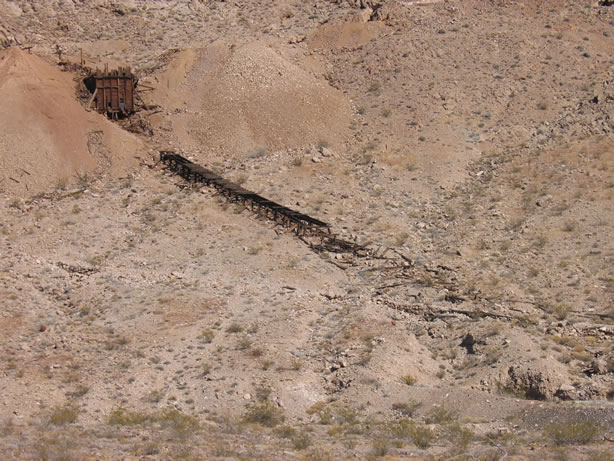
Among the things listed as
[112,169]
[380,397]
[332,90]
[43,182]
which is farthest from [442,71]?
[380,397]

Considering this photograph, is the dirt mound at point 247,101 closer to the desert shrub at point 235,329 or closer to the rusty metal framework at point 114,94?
the rusty metal framework at point 114,94

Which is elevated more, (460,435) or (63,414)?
(460,435)

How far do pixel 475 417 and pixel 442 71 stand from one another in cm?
Result: 1837

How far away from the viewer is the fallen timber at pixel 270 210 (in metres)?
22.3

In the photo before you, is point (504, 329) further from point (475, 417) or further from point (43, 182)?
point (43, 182)

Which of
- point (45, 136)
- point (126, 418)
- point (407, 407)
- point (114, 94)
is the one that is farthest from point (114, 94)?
point (407, 407)

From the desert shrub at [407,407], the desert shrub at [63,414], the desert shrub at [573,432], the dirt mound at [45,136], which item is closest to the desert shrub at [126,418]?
the desert shrub at [63,414]

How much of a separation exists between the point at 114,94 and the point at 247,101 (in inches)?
180

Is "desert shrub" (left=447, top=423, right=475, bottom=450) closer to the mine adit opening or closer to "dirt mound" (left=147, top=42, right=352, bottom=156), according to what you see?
"dirt mound" (left=147, top=42, right=352, bottom=156)

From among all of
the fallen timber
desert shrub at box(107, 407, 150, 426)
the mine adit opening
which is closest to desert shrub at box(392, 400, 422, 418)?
desert shrub at box(107, 407, 150, 426)

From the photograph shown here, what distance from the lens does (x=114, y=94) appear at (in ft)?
92.7

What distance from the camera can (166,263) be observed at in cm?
2133

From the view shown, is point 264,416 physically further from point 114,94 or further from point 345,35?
point 345,35

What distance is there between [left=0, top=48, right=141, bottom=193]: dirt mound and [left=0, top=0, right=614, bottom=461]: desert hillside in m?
0.08
